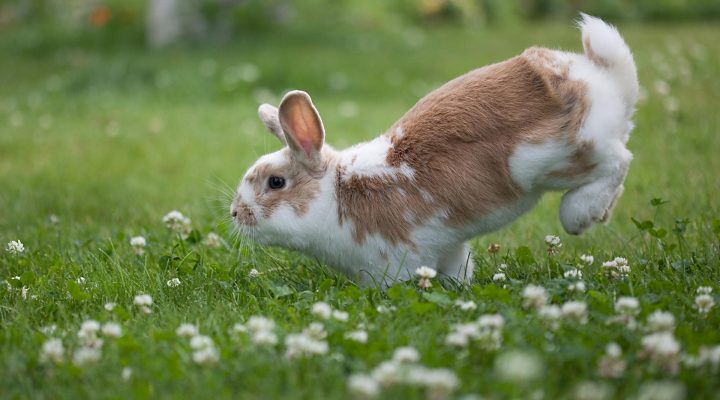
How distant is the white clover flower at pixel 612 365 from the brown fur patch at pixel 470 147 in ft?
3.92

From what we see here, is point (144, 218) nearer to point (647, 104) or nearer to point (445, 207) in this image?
point (445, 207)

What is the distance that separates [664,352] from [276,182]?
6.47 feet

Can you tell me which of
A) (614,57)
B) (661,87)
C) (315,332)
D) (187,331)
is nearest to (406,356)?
(315,332)

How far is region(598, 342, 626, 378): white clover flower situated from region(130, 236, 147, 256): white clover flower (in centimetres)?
245

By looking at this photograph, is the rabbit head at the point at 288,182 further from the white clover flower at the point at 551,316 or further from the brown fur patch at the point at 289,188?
the white clover flower at the point at 551,316

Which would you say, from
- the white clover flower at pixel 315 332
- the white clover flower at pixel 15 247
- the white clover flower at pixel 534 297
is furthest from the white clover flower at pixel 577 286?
the white clover flower at pixel 15 247

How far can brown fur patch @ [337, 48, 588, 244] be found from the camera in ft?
11.8

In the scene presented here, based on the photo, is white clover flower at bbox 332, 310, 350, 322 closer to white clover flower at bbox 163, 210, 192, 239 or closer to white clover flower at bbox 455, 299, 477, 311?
white clover flower at bbox 455, 299, 477, 311

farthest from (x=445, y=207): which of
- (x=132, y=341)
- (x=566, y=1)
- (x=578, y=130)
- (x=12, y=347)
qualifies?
(x=566, y=1)

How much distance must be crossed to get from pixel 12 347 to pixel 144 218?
2.47 meters

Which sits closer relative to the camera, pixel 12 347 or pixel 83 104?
pixel 12 347

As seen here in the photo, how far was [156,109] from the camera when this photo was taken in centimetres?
923

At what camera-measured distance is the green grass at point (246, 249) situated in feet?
8.71

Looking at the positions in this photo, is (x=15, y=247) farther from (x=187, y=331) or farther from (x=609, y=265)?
(x=609, y=265)
